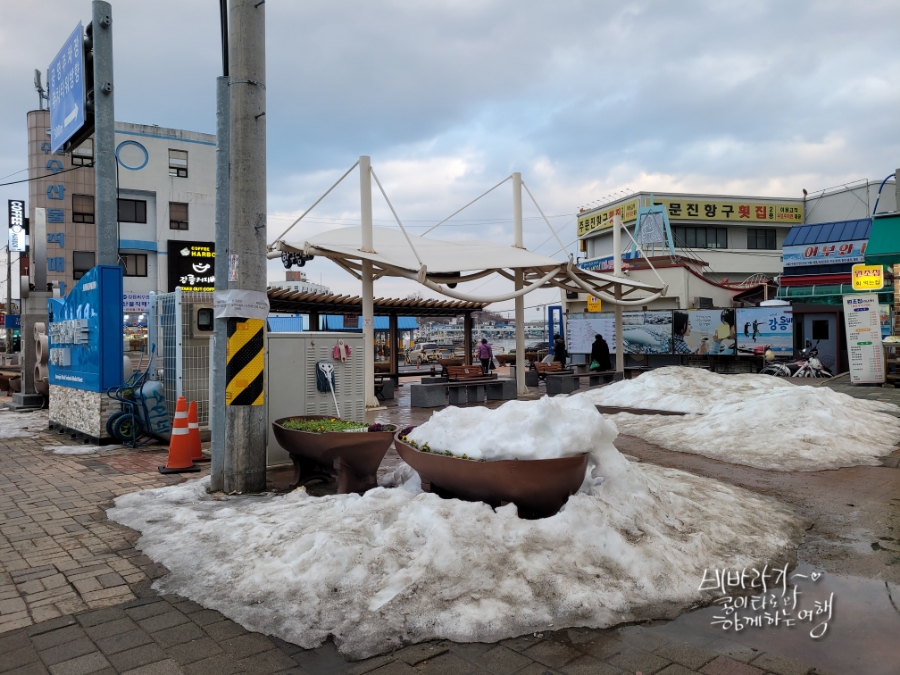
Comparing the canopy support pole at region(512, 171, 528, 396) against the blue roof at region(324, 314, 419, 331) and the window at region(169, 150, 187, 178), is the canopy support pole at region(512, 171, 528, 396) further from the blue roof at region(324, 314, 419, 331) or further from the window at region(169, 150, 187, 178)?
the window at region(169, 150, 187, 178)

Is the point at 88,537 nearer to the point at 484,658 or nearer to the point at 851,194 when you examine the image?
the point at 484,658

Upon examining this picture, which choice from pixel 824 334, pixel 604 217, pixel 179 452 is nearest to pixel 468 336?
pixel 824 334

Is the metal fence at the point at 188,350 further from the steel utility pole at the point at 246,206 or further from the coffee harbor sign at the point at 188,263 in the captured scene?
the coffee harbor sign at the point at 188,263

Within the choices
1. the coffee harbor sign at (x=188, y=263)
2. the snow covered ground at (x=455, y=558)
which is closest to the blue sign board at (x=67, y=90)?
the snow covered ground at (x=455, y=558)

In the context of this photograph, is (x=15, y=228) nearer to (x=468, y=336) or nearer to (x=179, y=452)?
(x=468, y=336)

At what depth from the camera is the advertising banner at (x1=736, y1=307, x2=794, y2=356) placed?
22812 millimetres

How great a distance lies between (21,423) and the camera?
1277 centimetres

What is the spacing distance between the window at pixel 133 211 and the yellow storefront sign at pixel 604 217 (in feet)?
86.1

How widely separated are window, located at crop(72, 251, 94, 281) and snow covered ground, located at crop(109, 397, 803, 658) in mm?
34202

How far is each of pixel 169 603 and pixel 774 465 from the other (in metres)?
6.90

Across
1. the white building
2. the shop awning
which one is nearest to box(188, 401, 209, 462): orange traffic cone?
the shop awning

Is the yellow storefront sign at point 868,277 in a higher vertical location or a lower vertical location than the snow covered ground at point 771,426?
higher

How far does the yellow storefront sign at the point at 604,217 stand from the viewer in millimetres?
42188

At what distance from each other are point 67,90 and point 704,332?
2134 cm
